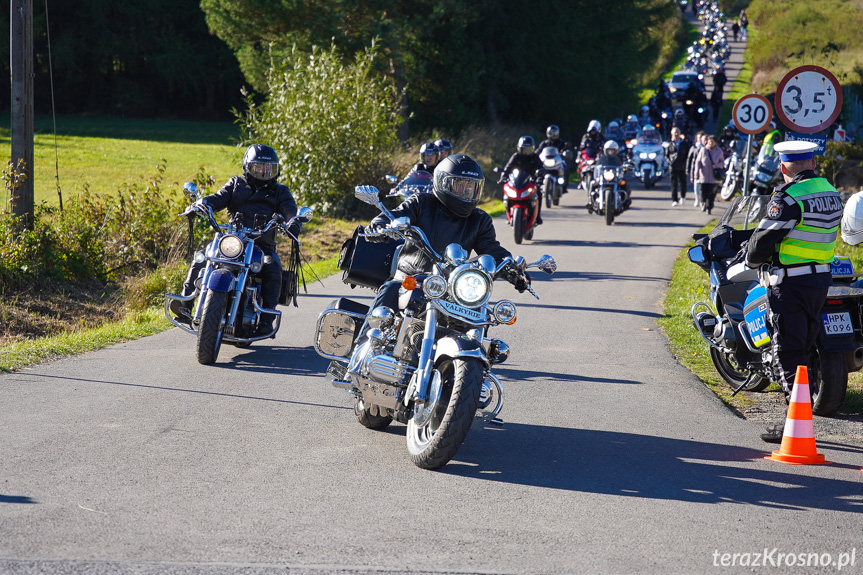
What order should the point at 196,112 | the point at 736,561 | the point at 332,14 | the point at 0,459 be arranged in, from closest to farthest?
the point at 736,561, the point at 0,459, the point at 332,14, the point at 196,112

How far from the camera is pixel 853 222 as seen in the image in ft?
23.1

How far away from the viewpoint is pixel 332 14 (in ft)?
100

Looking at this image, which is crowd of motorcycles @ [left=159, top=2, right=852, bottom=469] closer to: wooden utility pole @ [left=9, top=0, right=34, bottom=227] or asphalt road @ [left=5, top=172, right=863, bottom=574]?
asphalt road @ [left=5, top=172, right=863, bottom=574]

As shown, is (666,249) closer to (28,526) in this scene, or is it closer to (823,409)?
(823,409)

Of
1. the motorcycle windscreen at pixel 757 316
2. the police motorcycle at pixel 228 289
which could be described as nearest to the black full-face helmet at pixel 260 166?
the police motorcycle at pixel 228 289

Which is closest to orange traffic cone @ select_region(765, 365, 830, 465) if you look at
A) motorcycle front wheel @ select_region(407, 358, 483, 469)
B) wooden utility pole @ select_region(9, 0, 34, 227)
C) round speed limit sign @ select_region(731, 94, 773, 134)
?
motorcycle front wheel @ select_region(407, 358, 483, 469)

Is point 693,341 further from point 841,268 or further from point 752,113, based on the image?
point 752,113

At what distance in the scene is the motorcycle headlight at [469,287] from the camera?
213 inches

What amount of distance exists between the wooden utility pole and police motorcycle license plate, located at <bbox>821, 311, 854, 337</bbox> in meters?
9.53

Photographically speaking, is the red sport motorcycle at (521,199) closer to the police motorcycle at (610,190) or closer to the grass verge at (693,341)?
the grass verge at (693,341)

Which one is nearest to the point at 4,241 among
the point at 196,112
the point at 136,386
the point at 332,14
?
the point at 136,386

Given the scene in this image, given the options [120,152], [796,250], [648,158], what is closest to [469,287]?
[796,250]

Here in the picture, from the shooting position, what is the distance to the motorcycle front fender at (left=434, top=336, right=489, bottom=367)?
523cm

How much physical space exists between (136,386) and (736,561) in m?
4.74
